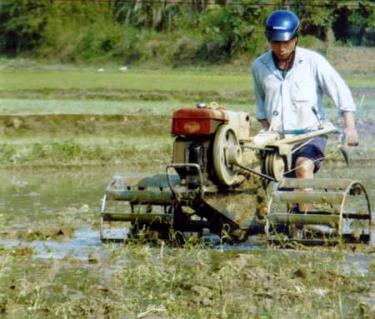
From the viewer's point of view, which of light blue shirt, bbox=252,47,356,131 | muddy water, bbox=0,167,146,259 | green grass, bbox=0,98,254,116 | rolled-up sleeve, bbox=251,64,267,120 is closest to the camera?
light blue shirt, bbox=252,47,356,131

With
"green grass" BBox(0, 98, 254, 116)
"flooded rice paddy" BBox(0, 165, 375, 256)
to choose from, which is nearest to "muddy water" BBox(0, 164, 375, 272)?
"flooded rice paddy" BBox(0, 165, 375, 256)

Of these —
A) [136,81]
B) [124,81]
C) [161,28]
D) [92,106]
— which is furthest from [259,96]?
[161,28]

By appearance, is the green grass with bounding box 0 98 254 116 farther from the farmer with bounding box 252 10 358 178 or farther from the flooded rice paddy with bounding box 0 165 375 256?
the farmer with bounding box 252 10 358 178

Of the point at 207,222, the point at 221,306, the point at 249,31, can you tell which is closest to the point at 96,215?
the point at 207,222

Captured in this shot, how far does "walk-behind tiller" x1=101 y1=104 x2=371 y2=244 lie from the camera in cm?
821

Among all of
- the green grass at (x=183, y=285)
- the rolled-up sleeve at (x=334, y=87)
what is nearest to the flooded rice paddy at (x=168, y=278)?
the green grass at (x=183, y=285)

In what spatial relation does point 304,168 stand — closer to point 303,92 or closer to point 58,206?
point 303,92

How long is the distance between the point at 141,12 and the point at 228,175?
3430 centimetres

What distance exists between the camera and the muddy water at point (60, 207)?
29.0 ft

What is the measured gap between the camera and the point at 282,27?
8.78 metres

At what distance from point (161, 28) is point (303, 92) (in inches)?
1287

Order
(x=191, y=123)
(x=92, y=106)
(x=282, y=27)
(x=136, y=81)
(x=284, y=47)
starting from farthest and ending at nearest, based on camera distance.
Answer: (x=136, y=81) < (x=92, y=106) < (x=284, y=47) < (x=282, y=27) < (x=191, y=123)

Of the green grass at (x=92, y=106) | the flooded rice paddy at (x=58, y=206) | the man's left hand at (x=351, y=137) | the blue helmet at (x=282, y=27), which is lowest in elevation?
the green grass at (x=92, y=106)

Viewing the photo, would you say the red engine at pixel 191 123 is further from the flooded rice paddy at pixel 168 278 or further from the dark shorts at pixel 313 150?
the dark shorts at pixel 313 150
